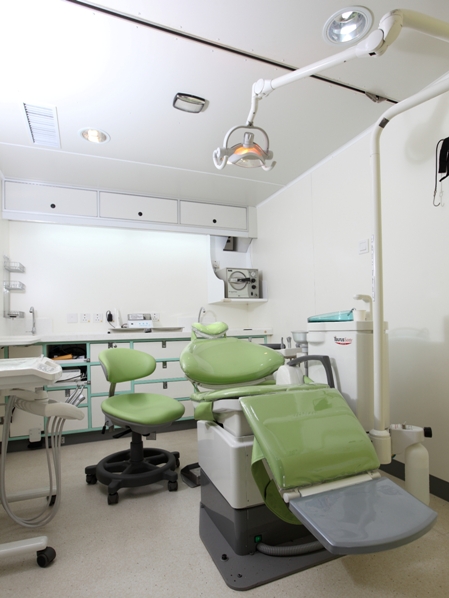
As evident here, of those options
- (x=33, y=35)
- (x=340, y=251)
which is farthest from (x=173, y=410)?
(x=33, y=35)

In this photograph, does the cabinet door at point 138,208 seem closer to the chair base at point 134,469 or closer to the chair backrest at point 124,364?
the chair backrest at point 124,364

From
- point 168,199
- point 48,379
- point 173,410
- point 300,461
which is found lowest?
point 173,410

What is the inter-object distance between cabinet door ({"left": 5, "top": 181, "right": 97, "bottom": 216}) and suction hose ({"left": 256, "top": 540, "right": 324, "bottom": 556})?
10.9 feet

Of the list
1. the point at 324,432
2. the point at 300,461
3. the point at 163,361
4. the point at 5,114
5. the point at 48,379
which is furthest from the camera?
the point at 163,361

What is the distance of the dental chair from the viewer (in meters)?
1.02

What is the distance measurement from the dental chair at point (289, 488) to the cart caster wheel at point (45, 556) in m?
0.66

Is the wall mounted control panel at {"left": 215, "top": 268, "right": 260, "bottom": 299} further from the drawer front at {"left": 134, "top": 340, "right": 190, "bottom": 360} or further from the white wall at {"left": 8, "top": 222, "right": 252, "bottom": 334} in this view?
the drawer front at {"left": 134, "top": 340, "right": 190, "bottom": 360}

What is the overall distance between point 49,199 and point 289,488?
3.52 metres

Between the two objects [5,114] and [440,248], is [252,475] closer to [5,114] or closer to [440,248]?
[440,248]

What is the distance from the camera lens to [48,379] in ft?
4.63

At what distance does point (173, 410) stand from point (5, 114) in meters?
2.32

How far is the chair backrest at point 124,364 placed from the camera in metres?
2.37

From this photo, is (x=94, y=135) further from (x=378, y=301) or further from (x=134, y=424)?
(x=378, y=301)

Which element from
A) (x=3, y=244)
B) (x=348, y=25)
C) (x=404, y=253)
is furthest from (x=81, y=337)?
(x=348, y=25)
